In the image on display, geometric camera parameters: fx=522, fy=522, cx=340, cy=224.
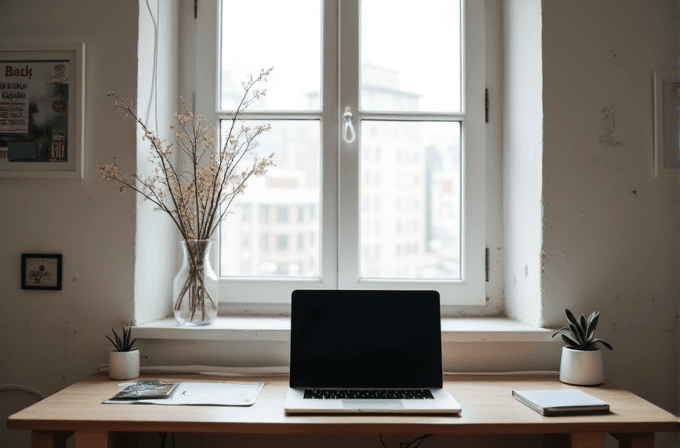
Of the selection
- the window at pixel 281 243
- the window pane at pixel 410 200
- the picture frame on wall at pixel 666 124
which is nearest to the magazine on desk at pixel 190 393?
the window at pixel 281 243

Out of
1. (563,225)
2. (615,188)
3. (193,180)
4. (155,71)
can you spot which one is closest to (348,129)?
(193,180)

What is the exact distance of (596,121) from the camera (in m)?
1.76

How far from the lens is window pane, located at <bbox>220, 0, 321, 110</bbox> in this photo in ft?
6.79

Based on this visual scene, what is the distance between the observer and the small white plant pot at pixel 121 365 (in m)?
1.62

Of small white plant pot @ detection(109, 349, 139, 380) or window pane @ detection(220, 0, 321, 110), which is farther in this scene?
window pane @ detection(220, 0, 321, 110)

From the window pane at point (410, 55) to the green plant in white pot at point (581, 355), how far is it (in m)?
0.95

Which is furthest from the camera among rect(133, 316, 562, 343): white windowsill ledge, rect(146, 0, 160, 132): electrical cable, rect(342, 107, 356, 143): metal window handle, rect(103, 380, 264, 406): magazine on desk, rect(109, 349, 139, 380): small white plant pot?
rect(342, 107, 356, 143): metal window handle

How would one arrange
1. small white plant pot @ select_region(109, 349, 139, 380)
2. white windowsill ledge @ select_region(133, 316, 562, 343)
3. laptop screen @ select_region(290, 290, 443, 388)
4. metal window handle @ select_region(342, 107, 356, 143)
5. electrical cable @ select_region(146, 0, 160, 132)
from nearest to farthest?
laptop screen @ select_region(290, 290, 443, 388) < small white plant pot @ select_region(109, 349, 139, 380) < white windowsill ledge @ select_region(133, 316, 562, 343) < electrical cable @ select_region(146, 0, 160, 132) < metal window handle @ select_region(342, 107, 356, 143)

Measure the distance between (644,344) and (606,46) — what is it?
3.31 feet

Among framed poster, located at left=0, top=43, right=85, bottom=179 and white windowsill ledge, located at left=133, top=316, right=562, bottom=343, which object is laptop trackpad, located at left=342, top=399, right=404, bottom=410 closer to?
white windowsill ledge, located at left=133, top=316, right=562, bottom=343

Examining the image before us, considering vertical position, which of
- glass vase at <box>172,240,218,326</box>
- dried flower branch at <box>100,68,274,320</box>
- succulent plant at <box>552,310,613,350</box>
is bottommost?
succulent plant at <box>552,310,613,350</box>

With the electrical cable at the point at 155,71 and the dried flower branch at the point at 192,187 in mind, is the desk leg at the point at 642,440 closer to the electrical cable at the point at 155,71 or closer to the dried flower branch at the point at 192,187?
the dried flower branch at the point at 192,187

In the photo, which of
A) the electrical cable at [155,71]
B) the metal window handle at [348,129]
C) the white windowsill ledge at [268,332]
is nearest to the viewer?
the white windowsill ledge at [268,332]

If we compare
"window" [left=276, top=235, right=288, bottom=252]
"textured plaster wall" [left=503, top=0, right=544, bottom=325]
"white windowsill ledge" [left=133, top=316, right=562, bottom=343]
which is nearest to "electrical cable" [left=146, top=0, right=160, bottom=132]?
"window" [left=276, top=235, right=288, bottom=252]
